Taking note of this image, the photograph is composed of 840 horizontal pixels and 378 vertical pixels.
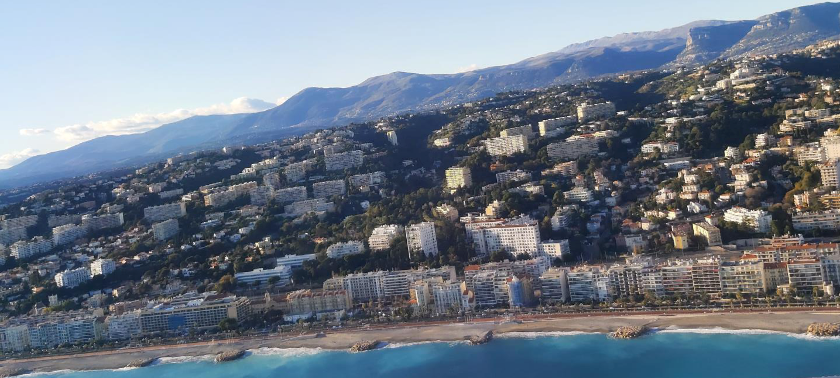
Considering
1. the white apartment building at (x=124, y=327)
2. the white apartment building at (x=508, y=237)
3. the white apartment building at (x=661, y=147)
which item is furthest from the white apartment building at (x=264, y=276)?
the white apartment building at (x=661, y=147)

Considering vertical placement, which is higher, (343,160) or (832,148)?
(343,160)

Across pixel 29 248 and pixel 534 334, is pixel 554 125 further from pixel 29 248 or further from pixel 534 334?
pixel 29 248

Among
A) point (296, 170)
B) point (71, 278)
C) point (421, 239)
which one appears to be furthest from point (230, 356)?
point (296, 170)

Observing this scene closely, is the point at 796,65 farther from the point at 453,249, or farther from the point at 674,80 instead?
the point at 453,249

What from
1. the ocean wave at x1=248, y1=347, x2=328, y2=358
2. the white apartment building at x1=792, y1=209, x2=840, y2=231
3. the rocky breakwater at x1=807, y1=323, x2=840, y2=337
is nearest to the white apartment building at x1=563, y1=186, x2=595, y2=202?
the white apartment building at x1=792, y1=209, x2=840, y2=231

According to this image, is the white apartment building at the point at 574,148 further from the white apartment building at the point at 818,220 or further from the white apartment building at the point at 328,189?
the white apartment building at the point at 818,220

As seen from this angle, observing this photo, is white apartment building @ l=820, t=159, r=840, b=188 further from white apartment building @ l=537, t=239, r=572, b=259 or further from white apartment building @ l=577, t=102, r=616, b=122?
white apartment building @ l=577, t=102, r=616, b=122

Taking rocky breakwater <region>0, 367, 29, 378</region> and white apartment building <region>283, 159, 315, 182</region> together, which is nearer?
rocky breakwater <region>0, 367, 29, 378</region>
